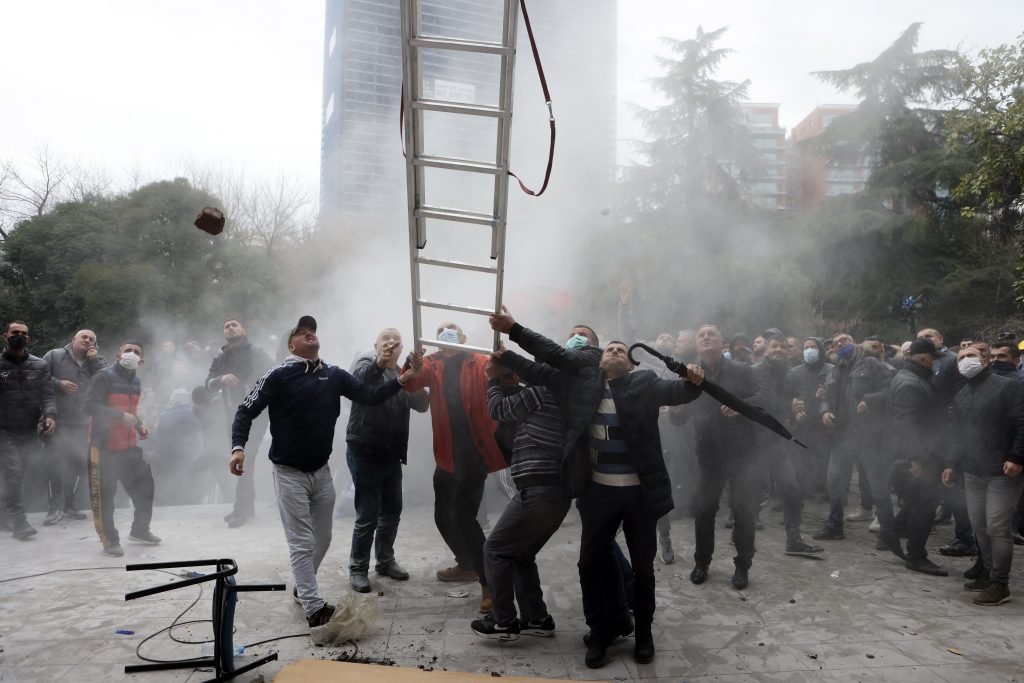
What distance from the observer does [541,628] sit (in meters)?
3.50

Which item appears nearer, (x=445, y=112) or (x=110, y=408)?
(x=445, y=112)

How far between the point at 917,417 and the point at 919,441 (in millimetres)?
182

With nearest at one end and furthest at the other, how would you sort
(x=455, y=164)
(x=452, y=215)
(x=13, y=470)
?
(x=455, y=164) < (x=452, y=215) < (x=13, y=470)

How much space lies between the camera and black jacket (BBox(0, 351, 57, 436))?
5.99 m

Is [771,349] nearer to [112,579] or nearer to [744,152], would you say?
[112,579]

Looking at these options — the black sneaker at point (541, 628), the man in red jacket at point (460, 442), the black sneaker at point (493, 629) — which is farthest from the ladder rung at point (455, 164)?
the black sneaker at point (541, 628)

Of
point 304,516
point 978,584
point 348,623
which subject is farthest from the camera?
point 978,584

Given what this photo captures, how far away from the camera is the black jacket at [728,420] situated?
4.61 meters

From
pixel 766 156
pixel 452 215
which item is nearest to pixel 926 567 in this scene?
pixel 452 215

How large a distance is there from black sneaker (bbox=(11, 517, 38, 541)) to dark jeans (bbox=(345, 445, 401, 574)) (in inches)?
126

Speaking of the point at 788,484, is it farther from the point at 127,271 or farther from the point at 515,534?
the point at 127,271

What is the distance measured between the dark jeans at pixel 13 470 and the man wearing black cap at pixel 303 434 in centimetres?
343

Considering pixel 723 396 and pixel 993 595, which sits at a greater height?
pixel 723 396

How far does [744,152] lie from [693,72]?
2.73m
